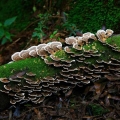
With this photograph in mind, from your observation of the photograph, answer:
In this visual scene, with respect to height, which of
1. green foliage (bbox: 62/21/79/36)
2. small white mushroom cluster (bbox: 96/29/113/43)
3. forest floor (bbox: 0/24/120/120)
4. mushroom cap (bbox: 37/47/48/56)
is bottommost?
forest floor (bbox: 0/24/120/120)

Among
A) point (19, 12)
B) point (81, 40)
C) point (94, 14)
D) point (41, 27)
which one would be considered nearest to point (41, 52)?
point (81, 40)

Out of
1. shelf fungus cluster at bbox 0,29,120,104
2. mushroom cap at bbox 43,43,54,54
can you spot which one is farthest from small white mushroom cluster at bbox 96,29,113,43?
mushroom cap at bbox 43,43,54,54

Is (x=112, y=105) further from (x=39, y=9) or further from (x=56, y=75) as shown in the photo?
(x=39, y=9)

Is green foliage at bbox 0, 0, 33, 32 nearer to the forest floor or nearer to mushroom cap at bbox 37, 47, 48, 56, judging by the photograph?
mushroom cap at bbox 37, 47, 48, 56

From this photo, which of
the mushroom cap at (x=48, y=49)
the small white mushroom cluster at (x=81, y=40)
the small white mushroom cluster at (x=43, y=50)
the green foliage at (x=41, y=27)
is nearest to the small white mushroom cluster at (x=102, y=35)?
the small white mushroom cluster at (x=81, y=40)

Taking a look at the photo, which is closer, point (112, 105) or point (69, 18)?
point (112, 105)

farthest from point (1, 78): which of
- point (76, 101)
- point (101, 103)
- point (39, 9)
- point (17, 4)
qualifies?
point (17, 4)
